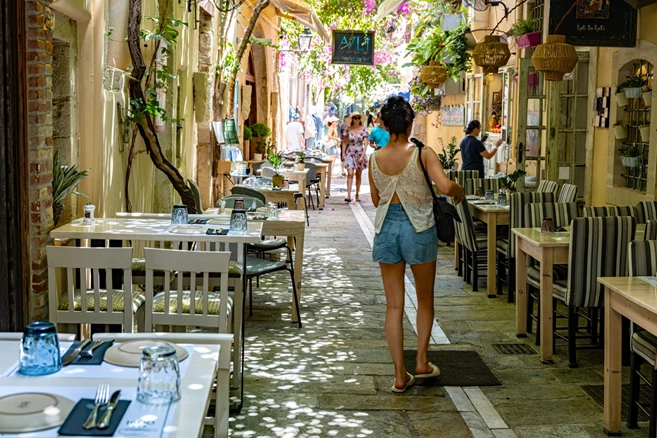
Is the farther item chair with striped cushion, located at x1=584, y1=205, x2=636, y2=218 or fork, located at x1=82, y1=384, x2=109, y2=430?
chair with striped cushion, located at x1=584, y1=205, x2=636, y2=218

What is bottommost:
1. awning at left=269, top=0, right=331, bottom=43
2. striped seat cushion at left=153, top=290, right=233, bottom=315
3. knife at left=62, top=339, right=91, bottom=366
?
striped seat cushion at left=153, top=290, right=233, bottom=315

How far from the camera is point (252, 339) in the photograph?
7.59m

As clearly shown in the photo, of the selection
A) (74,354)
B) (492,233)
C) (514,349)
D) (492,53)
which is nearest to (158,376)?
(74,354)

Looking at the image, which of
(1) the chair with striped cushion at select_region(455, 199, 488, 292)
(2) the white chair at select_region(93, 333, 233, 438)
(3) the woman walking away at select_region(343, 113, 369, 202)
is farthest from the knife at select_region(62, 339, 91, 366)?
(3) the woman walking away at select_region(343, 113, 369, 202)

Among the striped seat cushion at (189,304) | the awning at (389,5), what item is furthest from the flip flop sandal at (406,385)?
the awning at (389,5)

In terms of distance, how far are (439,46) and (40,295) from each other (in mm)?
14298

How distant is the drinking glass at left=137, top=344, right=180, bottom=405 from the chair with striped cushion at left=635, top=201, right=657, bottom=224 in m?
5.92

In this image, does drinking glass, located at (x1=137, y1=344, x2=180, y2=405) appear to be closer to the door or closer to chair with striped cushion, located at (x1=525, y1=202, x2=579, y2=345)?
chair with striped cushion, located at (x1=525, y1=202, x2=579, y2=345)

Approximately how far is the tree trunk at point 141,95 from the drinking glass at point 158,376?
5.17 m

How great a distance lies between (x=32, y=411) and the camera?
279 centimetres

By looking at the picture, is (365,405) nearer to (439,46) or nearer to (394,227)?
(394,227)

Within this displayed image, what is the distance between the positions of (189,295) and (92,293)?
1.91 feet

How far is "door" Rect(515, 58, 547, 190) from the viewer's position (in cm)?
1188

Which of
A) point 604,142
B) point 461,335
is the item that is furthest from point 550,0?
point 461,335
